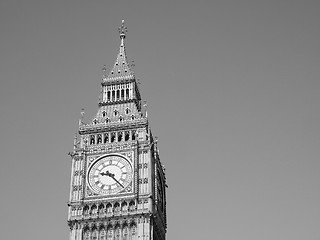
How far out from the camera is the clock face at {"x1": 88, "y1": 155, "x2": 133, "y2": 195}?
7194 cm

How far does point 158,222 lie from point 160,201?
3436 millimetres

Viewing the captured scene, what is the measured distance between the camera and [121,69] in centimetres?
8419

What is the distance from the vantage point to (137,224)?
6938 centimetres

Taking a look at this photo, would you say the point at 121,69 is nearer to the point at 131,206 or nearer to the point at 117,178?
the point at 117,178

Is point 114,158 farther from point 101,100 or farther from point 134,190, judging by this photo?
point 101,100

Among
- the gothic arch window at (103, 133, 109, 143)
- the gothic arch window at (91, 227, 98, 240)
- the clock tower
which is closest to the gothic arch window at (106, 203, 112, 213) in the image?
the clock tower

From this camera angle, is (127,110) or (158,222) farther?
(127,110)

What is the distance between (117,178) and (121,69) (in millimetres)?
16880

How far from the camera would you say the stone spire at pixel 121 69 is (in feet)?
272

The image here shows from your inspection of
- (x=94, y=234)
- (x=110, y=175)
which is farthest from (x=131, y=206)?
(x=94, y=234)

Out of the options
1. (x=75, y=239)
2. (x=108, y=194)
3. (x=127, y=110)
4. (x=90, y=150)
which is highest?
(x=127, y=110)

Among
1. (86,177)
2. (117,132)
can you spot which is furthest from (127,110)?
(86,177)

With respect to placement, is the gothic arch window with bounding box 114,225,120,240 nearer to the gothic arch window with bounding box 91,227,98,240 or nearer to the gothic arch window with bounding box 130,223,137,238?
the gothic arch window with bounding box 130,223,137,238

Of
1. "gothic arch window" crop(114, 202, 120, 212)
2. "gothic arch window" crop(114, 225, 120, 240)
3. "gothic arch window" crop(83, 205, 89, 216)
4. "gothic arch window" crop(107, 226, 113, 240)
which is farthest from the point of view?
"gothic arch window" crop(83, 205, 89, 216)
